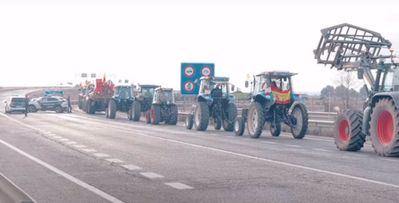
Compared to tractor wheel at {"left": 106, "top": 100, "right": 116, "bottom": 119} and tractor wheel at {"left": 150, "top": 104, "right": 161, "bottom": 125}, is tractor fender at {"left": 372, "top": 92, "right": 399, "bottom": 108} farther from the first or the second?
tractor wheel at {"left": 106, "top": 100, "right": 116, "bottom": 119}

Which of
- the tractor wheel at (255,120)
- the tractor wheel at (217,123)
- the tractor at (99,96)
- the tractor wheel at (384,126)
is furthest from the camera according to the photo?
the tractor at (99,96)

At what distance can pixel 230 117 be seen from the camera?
35.0 metres

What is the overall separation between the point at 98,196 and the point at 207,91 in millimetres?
23819

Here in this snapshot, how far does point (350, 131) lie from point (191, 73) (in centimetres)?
2084

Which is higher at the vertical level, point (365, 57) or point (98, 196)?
point (365, 57)

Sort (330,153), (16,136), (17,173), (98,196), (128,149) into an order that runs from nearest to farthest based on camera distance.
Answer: (98,196)
(17,173)
(330,153)
(128,149)
(16,136)

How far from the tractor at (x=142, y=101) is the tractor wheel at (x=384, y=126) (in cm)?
2880

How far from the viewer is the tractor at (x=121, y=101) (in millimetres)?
52688

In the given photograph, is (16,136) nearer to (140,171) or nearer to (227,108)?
(227,108)

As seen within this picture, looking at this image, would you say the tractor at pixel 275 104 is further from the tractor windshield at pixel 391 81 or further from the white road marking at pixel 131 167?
the white road marking at pixel 131 167

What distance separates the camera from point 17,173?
51.9 feet

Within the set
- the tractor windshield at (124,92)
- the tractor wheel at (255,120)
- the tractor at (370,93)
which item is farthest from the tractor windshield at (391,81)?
the tractor windshield at (124,92)

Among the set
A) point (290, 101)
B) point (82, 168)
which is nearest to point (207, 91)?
point (290, 101)

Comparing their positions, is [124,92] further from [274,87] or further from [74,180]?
[74,180]
